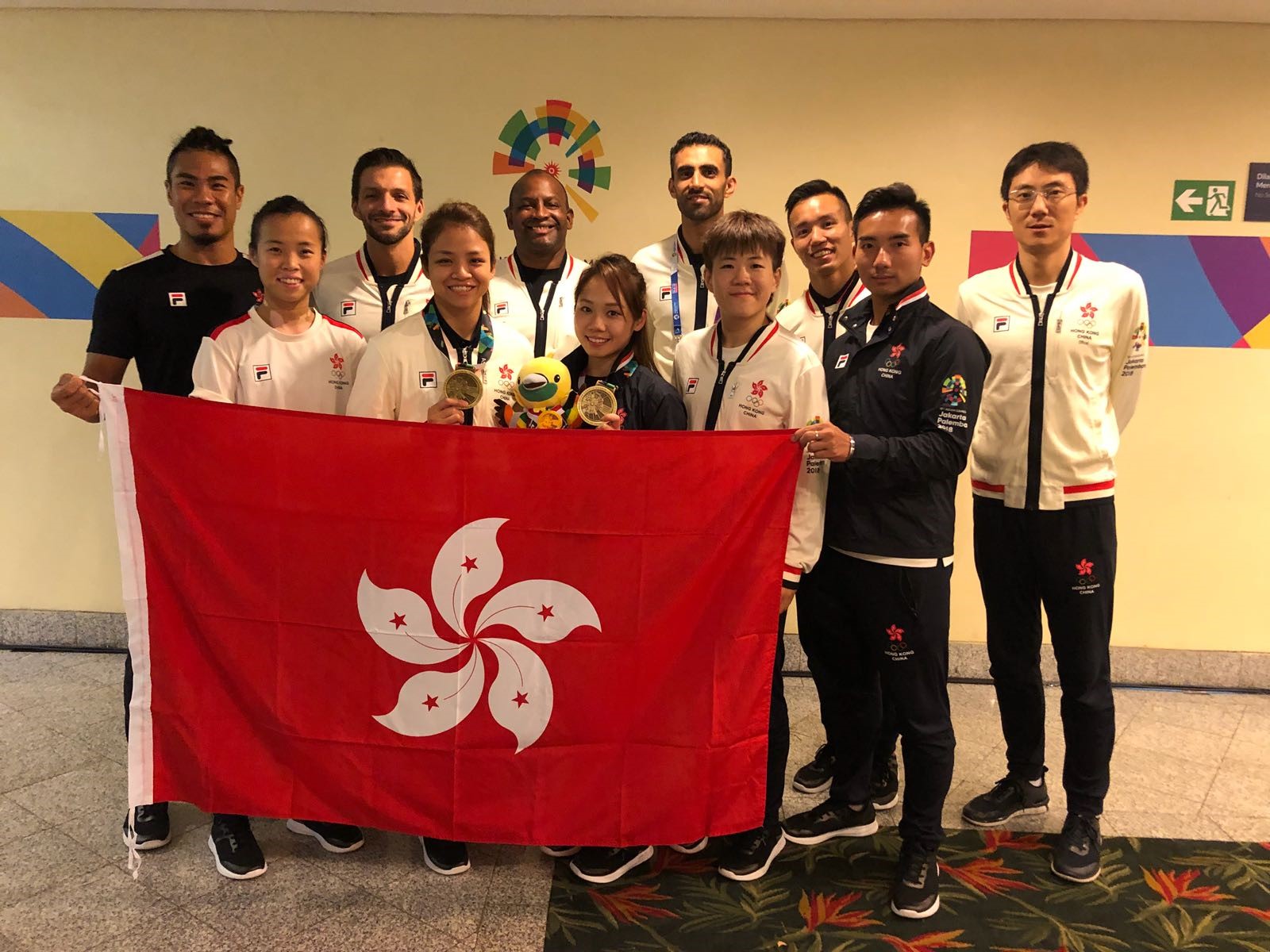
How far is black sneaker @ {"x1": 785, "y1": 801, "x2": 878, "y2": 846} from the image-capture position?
240 cm

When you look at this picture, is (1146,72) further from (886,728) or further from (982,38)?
(886,728)

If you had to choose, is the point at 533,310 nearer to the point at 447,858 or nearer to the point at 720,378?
the point at 720,378

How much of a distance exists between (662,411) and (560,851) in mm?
1294

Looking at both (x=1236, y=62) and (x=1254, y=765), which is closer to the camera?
(x=1254, y=765)

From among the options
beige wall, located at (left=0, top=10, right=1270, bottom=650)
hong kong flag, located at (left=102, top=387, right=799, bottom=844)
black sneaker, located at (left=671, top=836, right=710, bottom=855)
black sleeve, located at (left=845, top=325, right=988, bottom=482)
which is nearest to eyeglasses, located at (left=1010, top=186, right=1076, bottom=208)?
black sleeve, located at (left=845, top=325, right=988, bottom=482)

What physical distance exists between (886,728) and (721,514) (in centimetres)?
104

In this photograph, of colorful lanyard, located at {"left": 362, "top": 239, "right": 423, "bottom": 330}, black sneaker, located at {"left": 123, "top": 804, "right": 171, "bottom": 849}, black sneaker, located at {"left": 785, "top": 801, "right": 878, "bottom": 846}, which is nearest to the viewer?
black sneaker, located at {"left": 123, "top": 804, "right": 171, "bottom": 849}

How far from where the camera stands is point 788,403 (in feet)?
6.74

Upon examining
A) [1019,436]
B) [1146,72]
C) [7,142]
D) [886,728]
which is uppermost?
[1146,72]

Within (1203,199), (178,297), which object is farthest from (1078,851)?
(178,297)

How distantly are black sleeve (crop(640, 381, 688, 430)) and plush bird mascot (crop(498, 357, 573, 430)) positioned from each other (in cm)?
21

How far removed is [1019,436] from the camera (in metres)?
2.34

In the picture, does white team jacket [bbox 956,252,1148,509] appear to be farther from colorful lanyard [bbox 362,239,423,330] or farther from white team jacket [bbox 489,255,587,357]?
colorful lanyard [bbox 362,239,423,330]

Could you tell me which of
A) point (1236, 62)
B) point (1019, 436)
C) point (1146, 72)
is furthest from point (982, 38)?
point (1019, 436)
